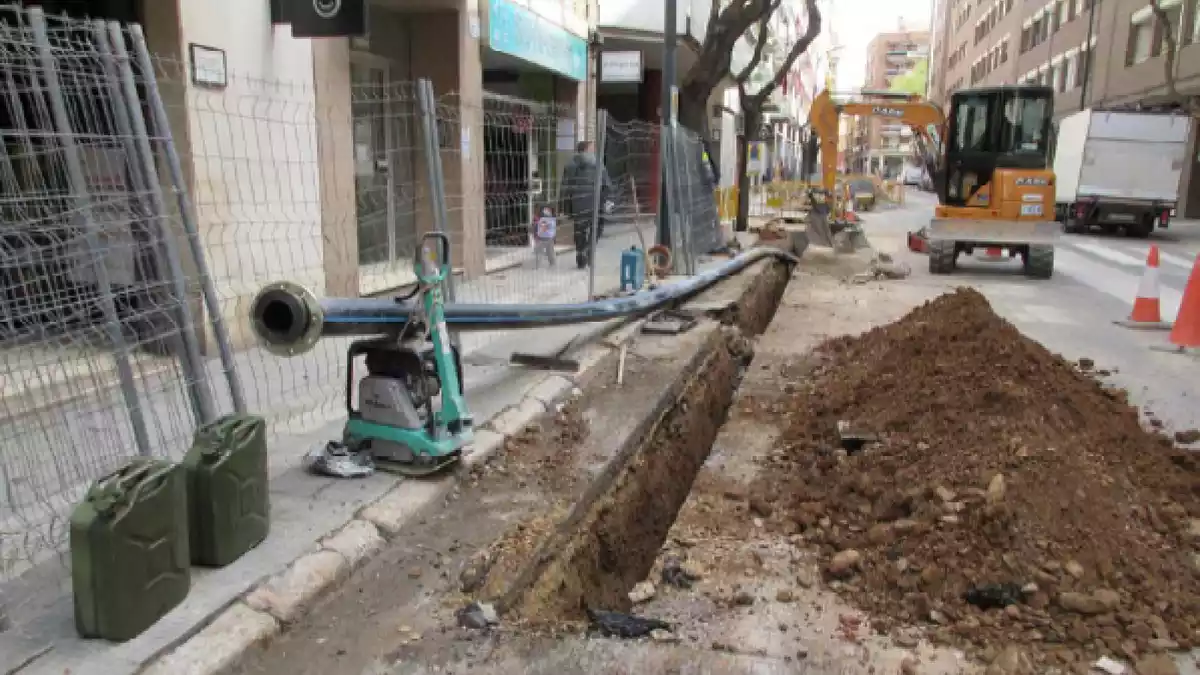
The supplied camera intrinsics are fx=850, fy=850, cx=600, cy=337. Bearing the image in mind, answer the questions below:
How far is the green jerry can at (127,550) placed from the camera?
2.62 m

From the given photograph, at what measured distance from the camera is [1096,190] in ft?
71.8

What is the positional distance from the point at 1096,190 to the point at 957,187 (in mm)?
10376

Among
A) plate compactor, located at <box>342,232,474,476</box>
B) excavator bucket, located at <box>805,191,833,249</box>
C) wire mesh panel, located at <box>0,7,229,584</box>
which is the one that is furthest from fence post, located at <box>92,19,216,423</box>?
excavator bucket, located at <box>805,191,833,249</box>

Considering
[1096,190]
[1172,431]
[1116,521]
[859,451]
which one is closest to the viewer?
[1116,521]

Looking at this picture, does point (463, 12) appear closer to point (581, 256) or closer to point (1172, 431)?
point (581, 256)

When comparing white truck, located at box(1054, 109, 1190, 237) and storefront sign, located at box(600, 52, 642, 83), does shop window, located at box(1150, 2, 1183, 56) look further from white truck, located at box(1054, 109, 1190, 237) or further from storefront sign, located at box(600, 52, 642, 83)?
storefront sign, located at box(600, 52, 642, 83)

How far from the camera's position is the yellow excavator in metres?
13.1

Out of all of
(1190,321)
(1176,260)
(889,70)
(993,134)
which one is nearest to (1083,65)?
(1176,260)

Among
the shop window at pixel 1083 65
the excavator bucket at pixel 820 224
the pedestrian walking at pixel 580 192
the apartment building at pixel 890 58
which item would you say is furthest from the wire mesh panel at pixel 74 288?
the apartment building at pixel 890 58

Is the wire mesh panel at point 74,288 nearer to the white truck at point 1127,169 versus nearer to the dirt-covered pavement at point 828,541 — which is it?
the dirt-covered pavement at point 828,541

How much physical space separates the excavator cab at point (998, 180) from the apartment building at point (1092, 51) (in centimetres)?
1116

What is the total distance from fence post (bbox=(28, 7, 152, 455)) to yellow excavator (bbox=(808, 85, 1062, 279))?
12.5 metres

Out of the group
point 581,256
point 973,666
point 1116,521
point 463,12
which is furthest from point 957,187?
point 973,666

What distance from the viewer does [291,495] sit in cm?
395
